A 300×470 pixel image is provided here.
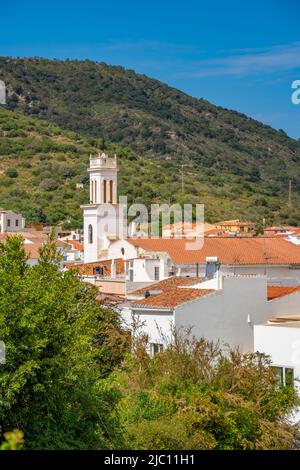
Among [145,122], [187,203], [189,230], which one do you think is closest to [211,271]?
[189,230]

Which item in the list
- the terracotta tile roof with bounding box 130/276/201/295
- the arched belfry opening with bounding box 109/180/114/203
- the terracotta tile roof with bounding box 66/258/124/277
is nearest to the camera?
the terracotta tile roof with bounding box 130/276/201/295

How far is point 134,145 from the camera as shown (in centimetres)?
12225

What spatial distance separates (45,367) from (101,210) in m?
28.8

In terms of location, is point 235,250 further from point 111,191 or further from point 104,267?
point 111,191

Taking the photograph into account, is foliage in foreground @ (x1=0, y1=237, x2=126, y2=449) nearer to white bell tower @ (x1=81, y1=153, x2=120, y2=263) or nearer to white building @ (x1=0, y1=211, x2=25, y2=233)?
white bell tower @ (x1=81, y1=153, x2=120, y2=263)

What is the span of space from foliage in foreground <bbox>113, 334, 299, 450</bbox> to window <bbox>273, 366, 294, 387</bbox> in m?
0.24

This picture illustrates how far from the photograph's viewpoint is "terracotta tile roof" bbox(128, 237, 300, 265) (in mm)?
30625

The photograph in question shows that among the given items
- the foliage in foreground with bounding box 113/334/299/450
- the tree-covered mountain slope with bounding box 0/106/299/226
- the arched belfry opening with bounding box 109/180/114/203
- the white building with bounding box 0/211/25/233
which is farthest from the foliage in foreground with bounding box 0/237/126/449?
the tree-covered mountain slope with bounding box 0/106/299/226

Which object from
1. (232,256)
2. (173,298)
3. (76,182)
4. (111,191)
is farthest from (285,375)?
(76,182)

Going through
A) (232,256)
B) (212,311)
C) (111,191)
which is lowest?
(212,311)

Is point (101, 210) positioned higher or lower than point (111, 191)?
lower

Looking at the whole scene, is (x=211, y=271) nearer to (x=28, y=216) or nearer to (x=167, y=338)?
(x=167, y=338)

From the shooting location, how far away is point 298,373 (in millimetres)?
15906

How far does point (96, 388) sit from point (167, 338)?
269cm
